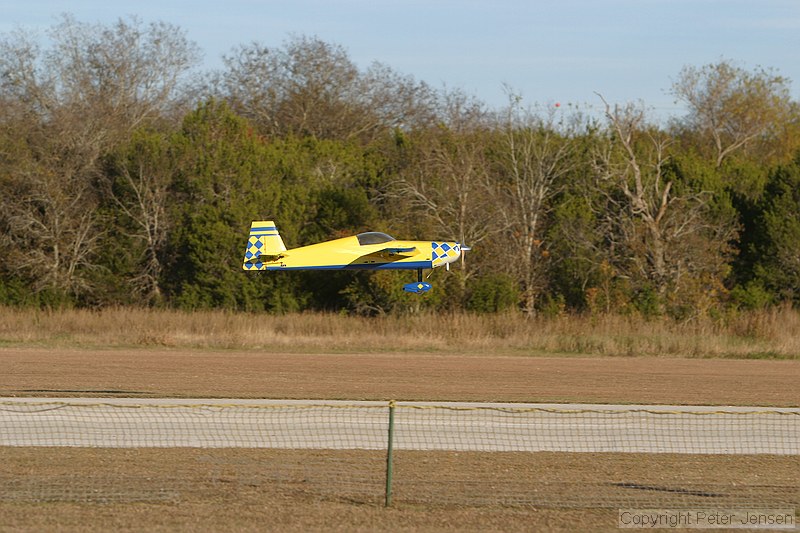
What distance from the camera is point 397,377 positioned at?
29125mm

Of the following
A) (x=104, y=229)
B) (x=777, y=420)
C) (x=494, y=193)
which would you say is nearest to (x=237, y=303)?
(x=104, y=229)

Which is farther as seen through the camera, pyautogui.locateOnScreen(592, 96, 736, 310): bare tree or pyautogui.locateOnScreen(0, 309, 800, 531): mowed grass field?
pyautogui.locateOnScreen(592, 96, 736, 310): bare tree

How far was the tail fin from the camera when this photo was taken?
23719mm

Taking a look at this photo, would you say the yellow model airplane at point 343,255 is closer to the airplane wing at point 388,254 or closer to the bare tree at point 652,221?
the airplane wing at point 388,254

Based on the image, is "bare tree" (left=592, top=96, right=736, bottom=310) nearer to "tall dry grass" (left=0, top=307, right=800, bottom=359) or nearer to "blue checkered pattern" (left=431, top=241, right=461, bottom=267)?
"tall dry grass" (left=0, top=307, right=800, bottom=359)

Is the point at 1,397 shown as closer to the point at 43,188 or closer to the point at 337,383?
the point at 337,383

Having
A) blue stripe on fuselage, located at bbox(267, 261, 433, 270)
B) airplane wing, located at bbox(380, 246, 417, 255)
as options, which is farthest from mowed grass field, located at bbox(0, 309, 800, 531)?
airplane wing, located at bbox(380, 246, 417, 255)

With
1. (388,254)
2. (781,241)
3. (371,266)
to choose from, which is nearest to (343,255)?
(371,266)

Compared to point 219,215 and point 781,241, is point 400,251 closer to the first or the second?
point 219,215

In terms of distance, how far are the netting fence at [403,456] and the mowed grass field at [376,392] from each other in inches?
A: 2.5

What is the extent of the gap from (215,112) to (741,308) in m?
28.8

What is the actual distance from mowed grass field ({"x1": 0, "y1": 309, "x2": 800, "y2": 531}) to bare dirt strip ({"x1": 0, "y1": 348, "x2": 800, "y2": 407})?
0.30 ft

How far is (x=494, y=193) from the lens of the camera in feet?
174

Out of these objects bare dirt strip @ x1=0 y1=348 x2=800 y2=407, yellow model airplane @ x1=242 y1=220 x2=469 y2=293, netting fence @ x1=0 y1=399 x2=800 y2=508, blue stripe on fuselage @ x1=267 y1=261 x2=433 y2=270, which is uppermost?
yellow model airplane @ x1=242 y1=220 x2=469 y2=293
